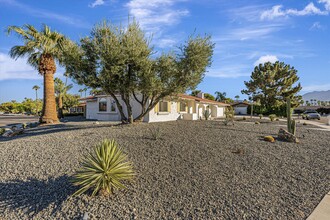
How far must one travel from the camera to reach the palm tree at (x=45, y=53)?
72.4 feet

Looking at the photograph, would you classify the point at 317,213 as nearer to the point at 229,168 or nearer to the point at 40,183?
the point at 229,168

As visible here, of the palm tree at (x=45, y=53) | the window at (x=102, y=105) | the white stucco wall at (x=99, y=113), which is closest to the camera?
the palm tree at (x=45, y=53)

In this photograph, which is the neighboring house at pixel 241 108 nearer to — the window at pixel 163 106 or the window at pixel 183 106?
the window at pixel 183 106

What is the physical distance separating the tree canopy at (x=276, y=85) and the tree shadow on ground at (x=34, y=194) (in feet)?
179

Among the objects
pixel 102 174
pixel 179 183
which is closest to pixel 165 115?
pixel 179 183

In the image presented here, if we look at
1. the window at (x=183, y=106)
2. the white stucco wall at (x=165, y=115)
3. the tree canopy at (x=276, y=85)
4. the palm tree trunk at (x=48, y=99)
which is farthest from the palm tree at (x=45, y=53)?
the tree canopy at (x=276, y=85)

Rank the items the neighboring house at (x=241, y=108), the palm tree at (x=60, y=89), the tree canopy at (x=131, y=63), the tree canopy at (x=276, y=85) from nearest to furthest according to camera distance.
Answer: the tree canopy at (x=131, y=63), the palm tree at (x=60, y=89), the tree canopy at (x=276, y=85), the neighboring house at (x=241, y=108)

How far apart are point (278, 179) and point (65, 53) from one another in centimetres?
1462

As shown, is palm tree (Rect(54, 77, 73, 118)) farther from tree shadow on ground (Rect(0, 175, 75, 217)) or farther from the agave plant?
the agave plant

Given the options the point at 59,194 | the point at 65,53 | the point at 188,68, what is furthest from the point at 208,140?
the point at 65,53

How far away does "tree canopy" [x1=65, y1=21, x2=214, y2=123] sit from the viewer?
1434cm

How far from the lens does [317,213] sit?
16.9 ft

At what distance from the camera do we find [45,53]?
73.0 feet

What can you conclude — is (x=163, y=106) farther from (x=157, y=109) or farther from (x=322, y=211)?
(x=322, y=211)
